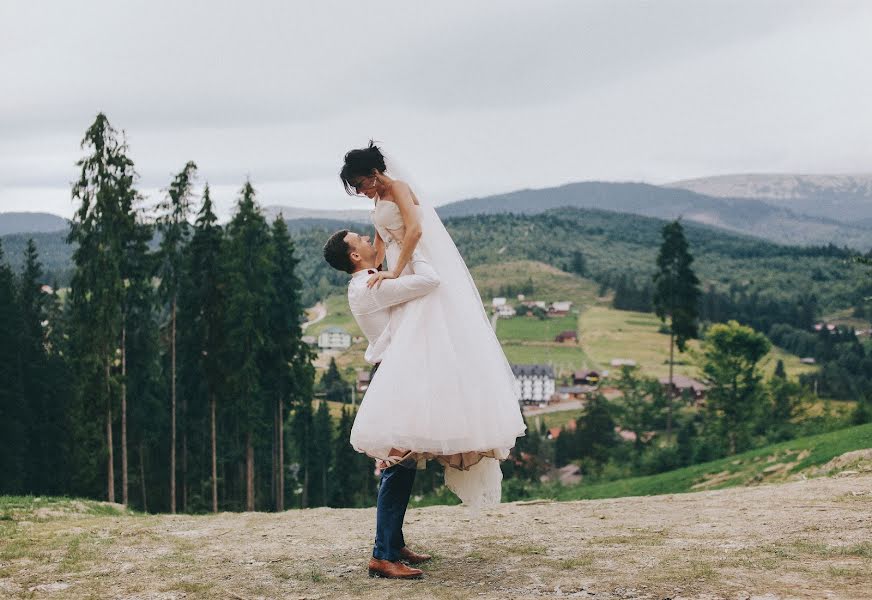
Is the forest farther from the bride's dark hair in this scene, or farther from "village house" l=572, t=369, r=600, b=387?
"village house" l=572, t=369, r=600, b=387

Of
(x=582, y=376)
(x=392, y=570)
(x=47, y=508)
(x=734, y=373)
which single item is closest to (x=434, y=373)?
(x=392, y=570)

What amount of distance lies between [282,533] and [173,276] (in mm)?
23394

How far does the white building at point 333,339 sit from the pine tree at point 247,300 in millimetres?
135965

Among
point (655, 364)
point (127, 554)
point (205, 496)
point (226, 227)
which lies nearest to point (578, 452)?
point (205, 496)

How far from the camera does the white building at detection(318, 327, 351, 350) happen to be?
167625mm

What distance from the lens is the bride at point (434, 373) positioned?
5945 millimetres

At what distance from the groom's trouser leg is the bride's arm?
4.91 feet

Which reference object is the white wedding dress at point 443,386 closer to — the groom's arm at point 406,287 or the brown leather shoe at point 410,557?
the groom's arm at point 406,287

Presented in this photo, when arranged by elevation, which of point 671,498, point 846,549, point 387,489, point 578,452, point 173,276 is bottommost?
point 578,452

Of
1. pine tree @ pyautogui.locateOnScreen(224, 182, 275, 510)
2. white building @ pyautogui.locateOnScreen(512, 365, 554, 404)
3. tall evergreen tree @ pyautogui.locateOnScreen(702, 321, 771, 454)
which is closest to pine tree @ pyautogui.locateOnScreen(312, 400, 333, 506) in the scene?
pine tree @ pyautogui.locateOnScreen(224, 182, 275, 510)

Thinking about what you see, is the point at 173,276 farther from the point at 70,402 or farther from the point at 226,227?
the point at 70,402

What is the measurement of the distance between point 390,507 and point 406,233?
7.02ft

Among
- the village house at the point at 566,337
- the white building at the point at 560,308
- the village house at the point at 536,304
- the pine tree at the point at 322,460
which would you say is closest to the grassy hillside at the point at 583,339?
the village house at the point at 566,337

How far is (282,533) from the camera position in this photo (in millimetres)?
9203
